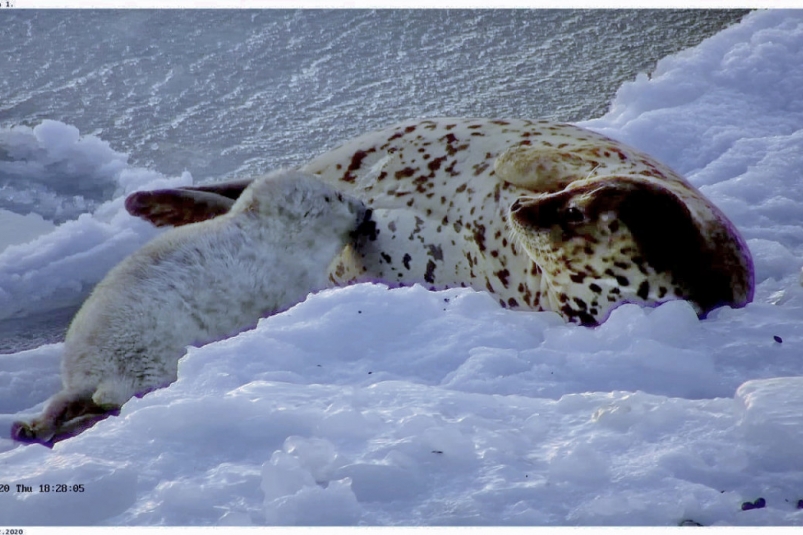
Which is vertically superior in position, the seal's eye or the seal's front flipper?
the seal's eye

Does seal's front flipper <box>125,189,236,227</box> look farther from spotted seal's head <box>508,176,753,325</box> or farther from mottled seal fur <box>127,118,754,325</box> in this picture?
spotted seal's head <box>508,176,753,325</box>

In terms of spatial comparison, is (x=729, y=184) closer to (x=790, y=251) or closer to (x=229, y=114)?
(x=790, y=251)

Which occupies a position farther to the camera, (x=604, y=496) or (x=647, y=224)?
(x=647, y=224)

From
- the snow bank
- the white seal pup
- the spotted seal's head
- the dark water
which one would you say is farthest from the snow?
the dark water
